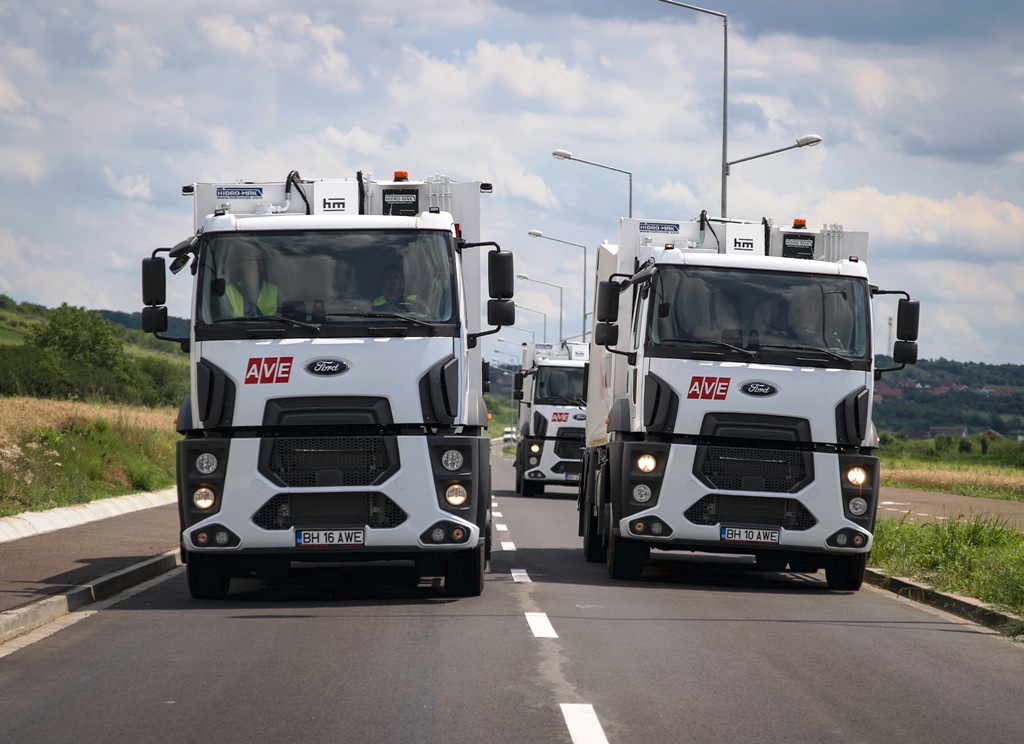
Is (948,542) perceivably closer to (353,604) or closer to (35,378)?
→ (353,604)

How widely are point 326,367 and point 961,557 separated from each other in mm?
7620

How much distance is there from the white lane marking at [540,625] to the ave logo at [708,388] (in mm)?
3165

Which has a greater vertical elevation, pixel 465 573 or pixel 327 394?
pixel 327 394

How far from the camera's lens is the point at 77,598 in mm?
12367

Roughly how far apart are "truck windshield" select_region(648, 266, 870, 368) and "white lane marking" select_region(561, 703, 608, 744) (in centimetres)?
680

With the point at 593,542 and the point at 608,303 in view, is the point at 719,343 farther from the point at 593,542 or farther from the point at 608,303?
the point at 593,542

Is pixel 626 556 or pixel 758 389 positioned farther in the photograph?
pixel 626 556

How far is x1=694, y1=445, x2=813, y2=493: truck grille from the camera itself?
14.2m

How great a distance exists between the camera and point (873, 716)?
7820mm

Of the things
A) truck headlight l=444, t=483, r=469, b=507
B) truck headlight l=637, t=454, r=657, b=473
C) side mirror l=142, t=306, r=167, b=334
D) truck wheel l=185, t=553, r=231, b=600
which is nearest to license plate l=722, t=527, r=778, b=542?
truck headlight l=637, t=454, r=657, b=473

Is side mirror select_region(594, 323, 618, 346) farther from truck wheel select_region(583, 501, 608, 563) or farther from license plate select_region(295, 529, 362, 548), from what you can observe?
license plate select_region(295, 529, 362, 548)

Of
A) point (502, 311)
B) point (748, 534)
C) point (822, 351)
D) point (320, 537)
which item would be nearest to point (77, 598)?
point (320, 537)

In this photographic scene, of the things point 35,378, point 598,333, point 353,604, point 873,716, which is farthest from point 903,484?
point 873,716

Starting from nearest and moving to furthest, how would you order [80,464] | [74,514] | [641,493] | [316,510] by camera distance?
[316,510], [641,493], [74,514], [80,464]
